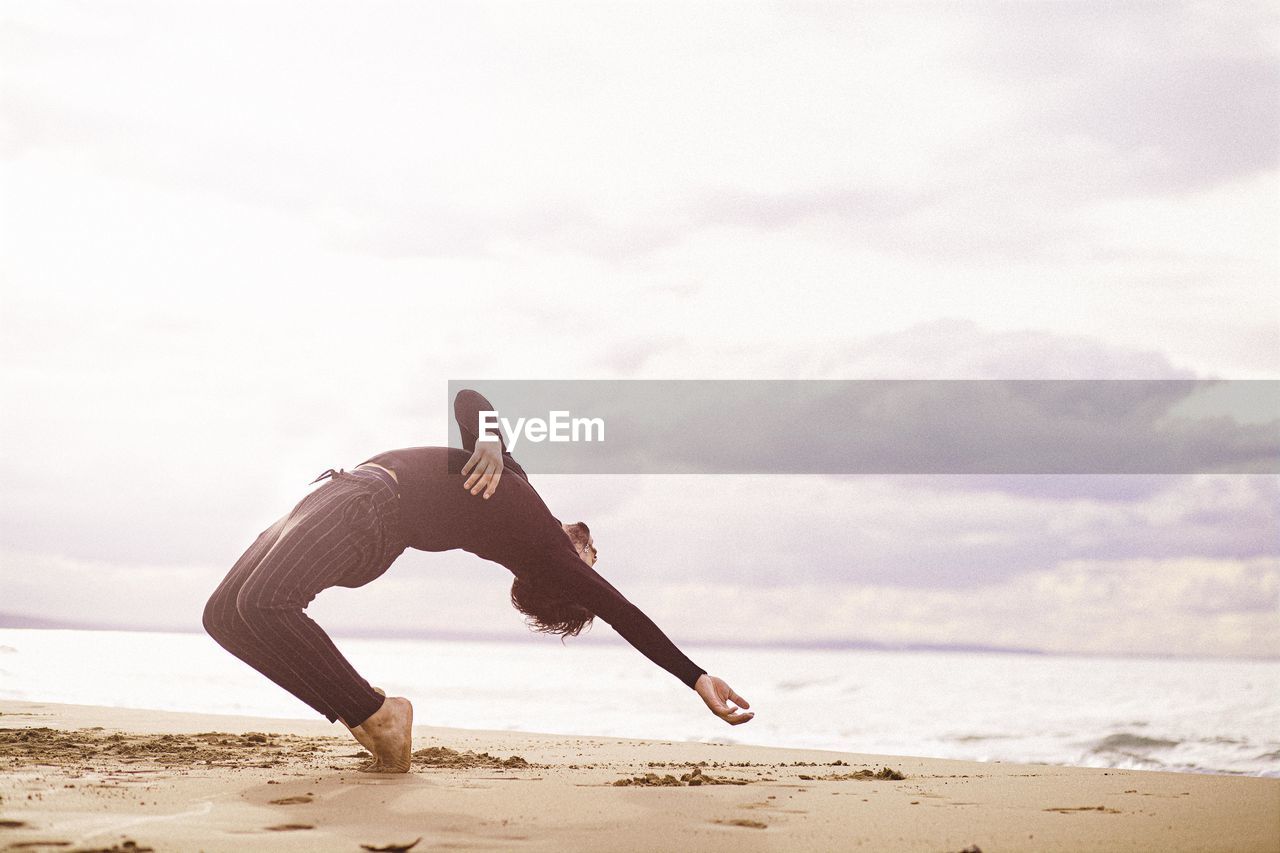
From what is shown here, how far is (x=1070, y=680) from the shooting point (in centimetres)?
1356

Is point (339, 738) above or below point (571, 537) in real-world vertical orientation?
below

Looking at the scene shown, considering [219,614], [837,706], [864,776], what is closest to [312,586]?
[219,614]

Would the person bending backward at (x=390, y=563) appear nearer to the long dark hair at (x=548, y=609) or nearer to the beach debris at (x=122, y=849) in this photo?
the long dark hair at (x=548, y=609)

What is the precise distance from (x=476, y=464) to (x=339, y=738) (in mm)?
2328

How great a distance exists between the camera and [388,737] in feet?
12.4

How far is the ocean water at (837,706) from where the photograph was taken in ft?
21.8

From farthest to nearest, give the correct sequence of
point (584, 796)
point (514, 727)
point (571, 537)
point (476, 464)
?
point (514, 727) → point (571, 537) → point (476, 464) → point (584, 796)

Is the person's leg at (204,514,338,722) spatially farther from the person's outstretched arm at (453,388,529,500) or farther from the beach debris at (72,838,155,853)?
the beach debris at (72,838,155,853)

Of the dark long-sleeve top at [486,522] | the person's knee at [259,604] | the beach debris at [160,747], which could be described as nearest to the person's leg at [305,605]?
the person's knee at [259,604]

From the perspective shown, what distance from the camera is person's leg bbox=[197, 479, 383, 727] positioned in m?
3.70

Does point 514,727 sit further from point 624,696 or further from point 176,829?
point 176,829

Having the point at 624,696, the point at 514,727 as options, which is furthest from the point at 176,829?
the point at 624,696

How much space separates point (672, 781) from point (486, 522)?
115 centimetres

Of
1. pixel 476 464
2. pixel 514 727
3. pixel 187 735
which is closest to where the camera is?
pixel 476 464
